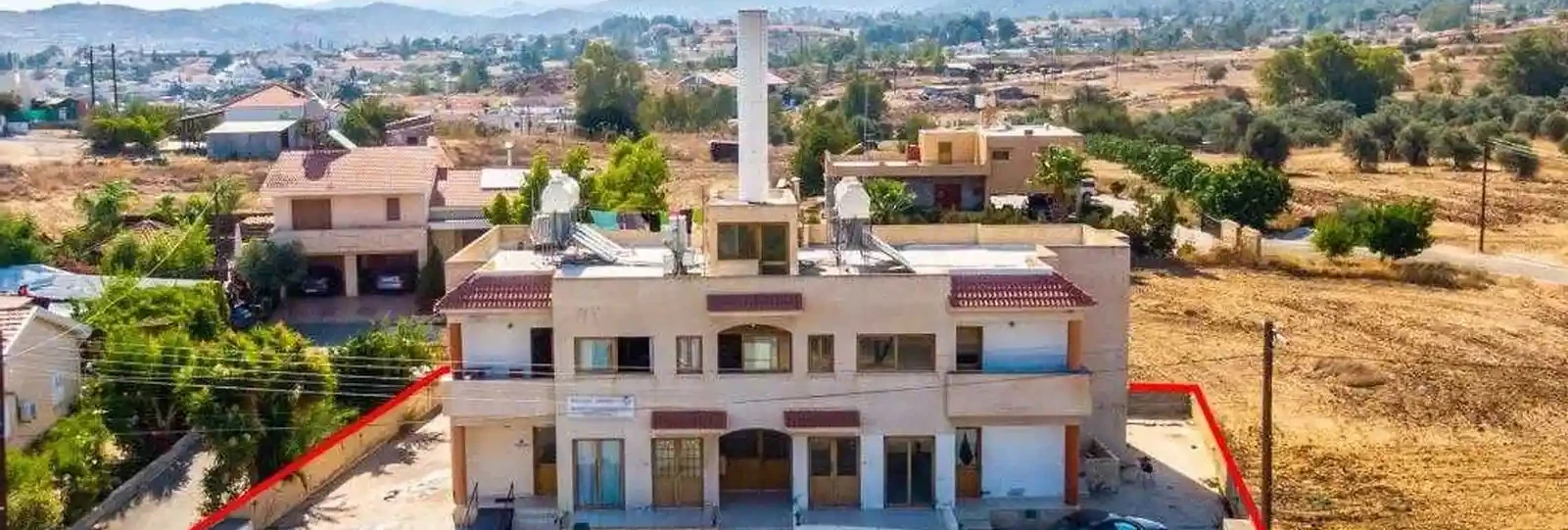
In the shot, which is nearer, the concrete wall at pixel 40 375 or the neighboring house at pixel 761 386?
the neighboring house at pixel 761 386

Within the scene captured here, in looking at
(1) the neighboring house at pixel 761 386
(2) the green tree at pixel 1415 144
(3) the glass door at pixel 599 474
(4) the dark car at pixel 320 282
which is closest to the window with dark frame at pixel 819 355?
(1) the neighboring house at pixel 761 386

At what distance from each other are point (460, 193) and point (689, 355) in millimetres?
26998

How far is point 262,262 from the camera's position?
46.4 meters

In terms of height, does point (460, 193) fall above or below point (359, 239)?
above

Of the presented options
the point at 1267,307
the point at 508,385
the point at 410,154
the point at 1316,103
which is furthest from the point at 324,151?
the point at 1316,103

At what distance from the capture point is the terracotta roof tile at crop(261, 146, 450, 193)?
47.7m

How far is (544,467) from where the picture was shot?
2662cm

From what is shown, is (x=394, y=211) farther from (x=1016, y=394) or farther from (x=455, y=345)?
(x=1016, y=394)

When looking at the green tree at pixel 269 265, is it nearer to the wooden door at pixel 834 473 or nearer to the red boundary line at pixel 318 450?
the red boundary line at pixel 318 450

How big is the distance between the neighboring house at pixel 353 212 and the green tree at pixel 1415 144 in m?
62.4

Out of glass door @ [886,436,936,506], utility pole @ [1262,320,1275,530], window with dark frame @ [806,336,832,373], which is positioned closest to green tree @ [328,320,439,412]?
window with dark frame @ [806,336,832,373]

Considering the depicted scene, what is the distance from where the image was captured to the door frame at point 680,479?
26.0 meters

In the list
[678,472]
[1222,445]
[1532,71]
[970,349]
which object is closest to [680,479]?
[678,472]

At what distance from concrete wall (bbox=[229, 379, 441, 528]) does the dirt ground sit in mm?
16510
